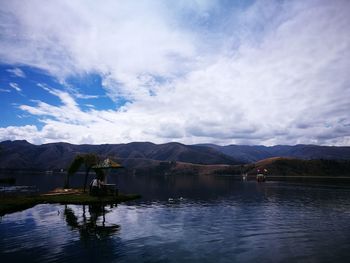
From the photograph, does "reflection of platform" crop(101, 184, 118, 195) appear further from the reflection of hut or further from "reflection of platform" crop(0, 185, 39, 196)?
"reflection of platform" crop(0, 185, 39, 196)

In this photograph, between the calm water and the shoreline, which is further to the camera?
the shoreline

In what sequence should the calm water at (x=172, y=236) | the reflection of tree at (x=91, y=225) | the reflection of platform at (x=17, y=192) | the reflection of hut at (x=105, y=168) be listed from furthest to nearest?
the reflection of platform at (x=17, y=192) < the reflection of hut at (x=105, y=168) < the reflection of tree at (x=91, y=225) < the calm water at (x=172, y=236)

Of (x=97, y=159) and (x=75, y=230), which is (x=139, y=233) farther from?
(x=97, y=159)

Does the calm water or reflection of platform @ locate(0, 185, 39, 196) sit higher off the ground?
reflection of platform @ locate(0, 185, 39, 196)

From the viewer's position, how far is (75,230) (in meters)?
39.4

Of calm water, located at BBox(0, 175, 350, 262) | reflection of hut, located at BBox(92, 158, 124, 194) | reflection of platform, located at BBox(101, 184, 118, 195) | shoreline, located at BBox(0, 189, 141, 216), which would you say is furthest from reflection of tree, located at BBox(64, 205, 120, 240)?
reflection of platform, located at BBox(101, 184, 118, 195)

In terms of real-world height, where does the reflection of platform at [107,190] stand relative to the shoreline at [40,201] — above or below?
above

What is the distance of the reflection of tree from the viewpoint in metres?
37.3

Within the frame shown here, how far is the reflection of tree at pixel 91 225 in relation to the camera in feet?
122

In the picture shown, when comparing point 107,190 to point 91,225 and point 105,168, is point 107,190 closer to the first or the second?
point 105,168

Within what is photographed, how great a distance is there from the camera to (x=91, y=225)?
139 ft

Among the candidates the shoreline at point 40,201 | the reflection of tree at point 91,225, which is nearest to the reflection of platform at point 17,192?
the shoreline at point 40,201

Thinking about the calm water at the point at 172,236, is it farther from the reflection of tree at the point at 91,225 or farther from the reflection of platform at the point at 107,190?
the reflection of platform at the point at 107,190

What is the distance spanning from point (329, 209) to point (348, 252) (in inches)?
1379
